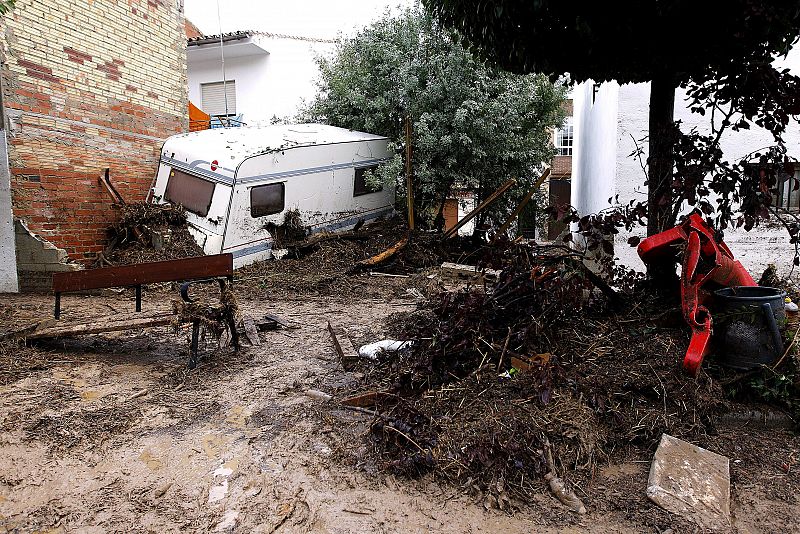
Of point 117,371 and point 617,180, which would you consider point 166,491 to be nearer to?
point 117,371

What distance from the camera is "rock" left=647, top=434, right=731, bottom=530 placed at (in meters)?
2.71

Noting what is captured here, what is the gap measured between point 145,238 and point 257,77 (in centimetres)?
1251

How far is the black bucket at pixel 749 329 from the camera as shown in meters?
3.67

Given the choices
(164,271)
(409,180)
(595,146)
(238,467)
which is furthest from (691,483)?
(409,180)

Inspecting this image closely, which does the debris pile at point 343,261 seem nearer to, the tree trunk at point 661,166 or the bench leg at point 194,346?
the bench leg at point 194,346

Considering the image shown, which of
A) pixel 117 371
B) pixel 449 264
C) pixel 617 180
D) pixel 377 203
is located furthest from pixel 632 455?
pixel 377 203

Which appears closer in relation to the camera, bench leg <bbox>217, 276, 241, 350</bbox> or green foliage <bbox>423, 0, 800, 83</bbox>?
green foliage <bbox>423, 0, 800, 83</bbox>

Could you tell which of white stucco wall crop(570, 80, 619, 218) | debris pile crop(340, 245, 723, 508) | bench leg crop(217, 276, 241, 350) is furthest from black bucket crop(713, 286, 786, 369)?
bench leg crop(217, 276, 241, 350)

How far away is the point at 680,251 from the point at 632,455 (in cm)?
155

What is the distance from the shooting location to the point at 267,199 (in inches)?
412

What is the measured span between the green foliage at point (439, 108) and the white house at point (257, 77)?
6769 mm

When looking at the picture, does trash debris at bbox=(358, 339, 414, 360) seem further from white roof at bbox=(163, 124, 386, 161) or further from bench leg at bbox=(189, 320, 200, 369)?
white roof at bbox=(163, 124, 386, 161)

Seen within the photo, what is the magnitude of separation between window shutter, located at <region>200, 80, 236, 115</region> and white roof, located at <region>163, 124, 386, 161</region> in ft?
32.2

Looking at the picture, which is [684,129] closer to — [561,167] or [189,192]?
[189,192]
